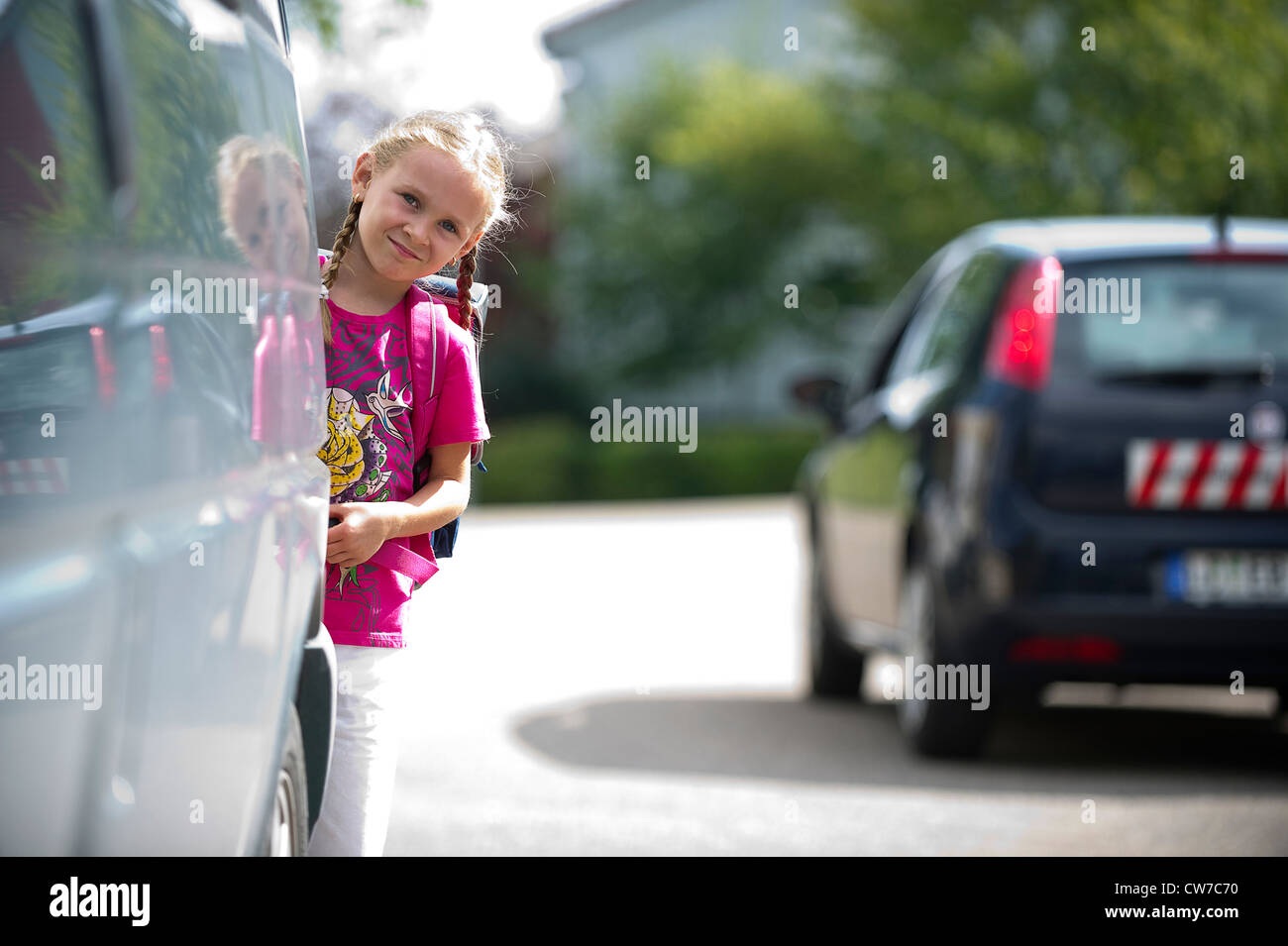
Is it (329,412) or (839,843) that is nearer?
(329,412)

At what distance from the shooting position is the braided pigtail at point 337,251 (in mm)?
3217

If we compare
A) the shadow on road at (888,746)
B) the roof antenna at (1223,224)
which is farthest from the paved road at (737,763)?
the roof antenna at (1223,224)

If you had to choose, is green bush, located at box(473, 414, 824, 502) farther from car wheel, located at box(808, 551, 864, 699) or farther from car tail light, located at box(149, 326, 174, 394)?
car tail light, located at box(149, 326, 174, 394)

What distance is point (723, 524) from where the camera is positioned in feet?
73.7

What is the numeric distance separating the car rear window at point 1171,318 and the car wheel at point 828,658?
2.33 metres

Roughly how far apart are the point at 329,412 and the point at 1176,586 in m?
4.00

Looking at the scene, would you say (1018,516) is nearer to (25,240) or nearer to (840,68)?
(25,240)

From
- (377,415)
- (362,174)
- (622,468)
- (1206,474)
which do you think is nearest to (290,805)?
(377,415)

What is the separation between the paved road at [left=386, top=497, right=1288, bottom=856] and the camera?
233 inches

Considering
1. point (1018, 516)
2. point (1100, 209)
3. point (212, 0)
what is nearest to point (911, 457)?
point (1018, 516)

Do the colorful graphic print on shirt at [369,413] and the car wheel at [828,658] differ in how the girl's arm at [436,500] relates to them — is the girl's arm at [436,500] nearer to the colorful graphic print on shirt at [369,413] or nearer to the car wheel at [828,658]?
the colorful graphic print on shirt at [369,413]

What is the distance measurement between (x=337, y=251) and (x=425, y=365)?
228mm

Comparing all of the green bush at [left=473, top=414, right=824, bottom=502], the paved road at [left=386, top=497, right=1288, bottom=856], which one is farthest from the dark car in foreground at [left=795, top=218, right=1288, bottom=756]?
the green bush at [left=473, top=414, right=824, bottom=502]
